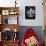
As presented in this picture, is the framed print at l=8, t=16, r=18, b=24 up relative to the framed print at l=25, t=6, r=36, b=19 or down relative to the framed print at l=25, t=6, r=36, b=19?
down

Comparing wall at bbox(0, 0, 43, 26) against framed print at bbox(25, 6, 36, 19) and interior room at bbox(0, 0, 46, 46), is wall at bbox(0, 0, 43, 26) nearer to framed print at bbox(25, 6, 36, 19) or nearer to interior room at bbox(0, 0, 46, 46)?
interior room at bbox(0, 0, 46, 46)

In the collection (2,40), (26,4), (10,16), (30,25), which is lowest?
(2,40)

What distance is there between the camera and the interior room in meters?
5.14

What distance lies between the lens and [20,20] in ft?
17.3

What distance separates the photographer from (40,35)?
5254 mm

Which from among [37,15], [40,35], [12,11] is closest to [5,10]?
[12,11]

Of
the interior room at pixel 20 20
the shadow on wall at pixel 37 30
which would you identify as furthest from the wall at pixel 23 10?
the shadow on wall at pixel 37 30

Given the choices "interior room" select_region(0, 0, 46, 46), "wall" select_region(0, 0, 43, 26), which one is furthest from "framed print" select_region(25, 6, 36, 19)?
"wall" select_region(0, 0, 43, 26)

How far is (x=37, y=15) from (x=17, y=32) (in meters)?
0.91

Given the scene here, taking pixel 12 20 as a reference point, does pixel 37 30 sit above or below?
below

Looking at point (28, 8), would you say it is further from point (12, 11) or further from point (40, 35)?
point (40, 35)

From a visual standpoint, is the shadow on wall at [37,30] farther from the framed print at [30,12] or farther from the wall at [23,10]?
the framed print at [30,12]

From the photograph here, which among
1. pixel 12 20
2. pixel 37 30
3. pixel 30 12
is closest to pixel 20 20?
pixel 12 20

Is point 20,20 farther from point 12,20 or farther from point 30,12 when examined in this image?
point 30,12
